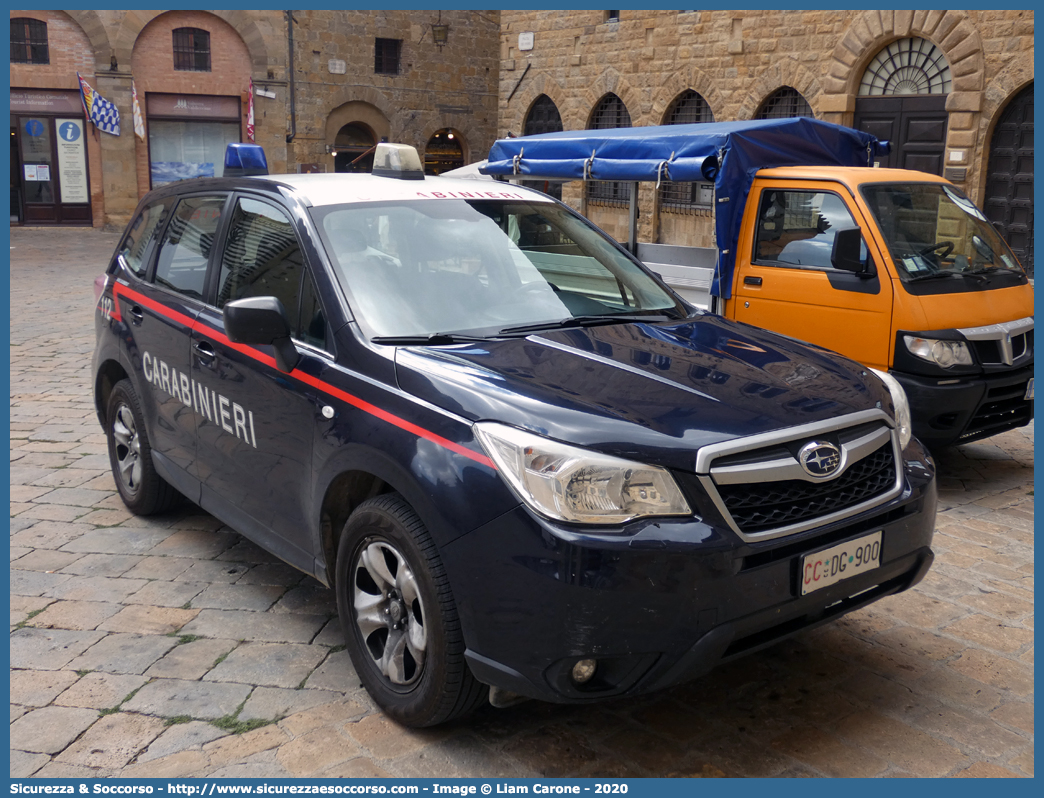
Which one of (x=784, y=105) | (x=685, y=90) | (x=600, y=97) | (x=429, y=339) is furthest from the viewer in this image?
(x=600, y=97)

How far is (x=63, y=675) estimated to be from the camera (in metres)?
3.71

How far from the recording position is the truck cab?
597 centimetres

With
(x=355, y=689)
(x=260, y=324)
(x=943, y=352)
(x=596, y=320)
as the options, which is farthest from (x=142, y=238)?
(x=943, y=352)

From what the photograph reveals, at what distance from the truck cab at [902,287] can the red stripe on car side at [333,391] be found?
12.7 feet

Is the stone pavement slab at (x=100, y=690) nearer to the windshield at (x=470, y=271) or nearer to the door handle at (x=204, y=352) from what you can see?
the door handle at (x=204, y=352)

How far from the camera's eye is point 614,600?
8.84 feet

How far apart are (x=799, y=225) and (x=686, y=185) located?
14.4 metres

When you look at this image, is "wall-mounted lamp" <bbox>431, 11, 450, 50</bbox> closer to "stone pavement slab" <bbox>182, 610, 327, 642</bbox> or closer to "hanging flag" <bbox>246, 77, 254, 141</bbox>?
"hanging flag" <bbox>246, 77, 254, 141</bbox>

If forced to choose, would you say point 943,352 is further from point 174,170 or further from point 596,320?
point 174,170

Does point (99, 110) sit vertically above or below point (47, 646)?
above

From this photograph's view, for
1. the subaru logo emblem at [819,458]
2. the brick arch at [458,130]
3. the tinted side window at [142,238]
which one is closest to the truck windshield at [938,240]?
the subaru logo emblem at [819,458]

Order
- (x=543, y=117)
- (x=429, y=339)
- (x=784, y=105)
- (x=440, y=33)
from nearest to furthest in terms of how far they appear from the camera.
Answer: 1. (x=429, y=339)
2. (x=784, y=105)
3. (x=543, y=117)
4. (x=440, y=33)

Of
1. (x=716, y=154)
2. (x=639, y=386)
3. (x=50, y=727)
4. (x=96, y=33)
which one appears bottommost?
(x=50, y=727)
